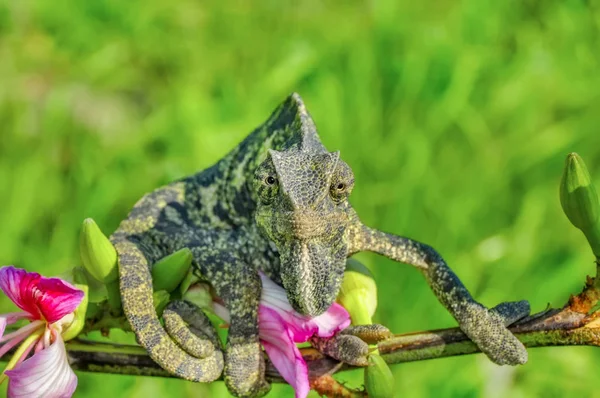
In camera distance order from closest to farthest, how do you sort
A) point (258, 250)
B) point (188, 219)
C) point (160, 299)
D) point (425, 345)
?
point (425, 345) → point (160, 299) → point (258, 250) → point (188, 219)

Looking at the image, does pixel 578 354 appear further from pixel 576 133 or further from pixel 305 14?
pixel 305 14

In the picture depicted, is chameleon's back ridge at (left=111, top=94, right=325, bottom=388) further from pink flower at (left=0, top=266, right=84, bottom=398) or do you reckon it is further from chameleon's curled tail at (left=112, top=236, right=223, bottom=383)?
pink flower at (left=0, top=266, right=84, bottom=398)

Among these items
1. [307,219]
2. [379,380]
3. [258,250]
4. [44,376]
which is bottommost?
[44,376]

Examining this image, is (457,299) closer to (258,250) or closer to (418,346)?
(418,346)

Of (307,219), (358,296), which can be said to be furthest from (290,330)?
(307,219)

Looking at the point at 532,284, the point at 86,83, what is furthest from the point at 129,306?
the point at 86,83

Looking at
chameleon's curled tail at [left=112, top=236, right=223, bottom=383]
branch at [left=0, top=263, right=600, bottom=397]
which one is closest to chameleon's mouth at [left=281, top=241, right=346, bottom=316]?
branch at [left=0, top=263, right=600, bottom=397]
